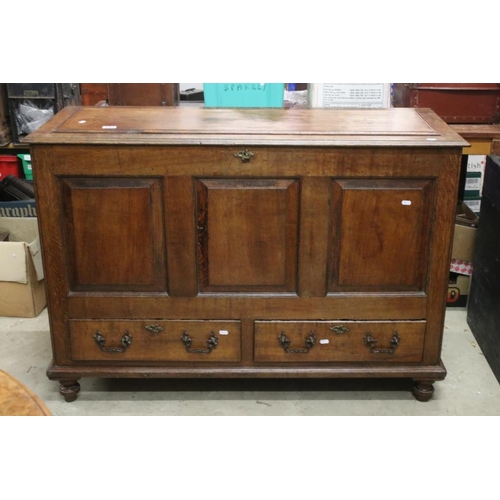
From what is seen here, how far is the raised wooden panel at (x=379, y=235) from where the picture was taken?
2.50m

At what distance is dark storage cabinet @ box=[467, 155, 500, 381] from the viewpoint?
305 cm

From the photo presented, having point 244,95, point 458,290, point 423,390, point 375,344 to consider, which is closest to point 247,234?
point 375,344

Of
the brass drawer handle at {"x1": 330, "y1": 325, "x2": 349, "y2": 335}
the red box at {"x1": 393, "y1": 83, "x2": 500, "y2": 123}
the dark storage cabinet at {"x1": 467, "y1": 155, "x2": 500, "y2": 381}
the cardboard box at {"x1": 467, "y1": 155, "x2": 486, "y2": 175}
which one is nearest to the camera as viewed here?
the brass drawer handle at {"x1": 330, "y1": 325, "x2": 349, "y2": 335}

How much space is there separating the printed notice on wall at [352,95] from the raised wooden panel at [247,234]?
95cm

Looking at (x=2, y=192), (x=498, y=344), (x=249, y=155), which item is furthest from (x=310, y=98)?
(x=2, y=192)

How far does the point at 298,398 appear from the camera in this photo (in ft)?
9.43

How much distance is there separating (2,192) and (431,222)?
2.25 meters

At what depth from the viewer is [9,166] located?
411 cm

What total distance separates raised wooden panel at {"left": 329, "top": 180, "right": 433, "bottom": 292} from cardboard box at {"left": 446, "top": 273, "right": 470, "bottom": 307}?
0.90 m

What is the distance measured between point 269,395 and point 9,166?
2149 millimetres

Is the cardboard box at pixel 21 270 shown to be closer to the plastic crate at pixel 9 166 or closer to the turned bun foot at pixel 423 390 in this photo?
the plastic crate at pixel 9 166

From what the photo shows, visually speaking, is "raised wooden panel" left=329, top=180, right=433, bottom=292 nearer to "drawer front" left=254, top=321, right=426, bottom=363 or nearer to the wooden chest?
the wooden chest

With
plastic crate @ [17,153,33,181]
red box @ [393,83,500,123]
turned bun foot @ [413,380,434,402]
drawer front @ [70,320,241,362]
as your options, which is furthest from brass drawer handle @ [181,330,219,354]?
plastic crate @ [17,153,33,181]

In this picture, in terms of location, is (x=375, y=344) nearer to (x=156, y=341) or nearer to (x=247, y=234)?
(x=247, y=234)
